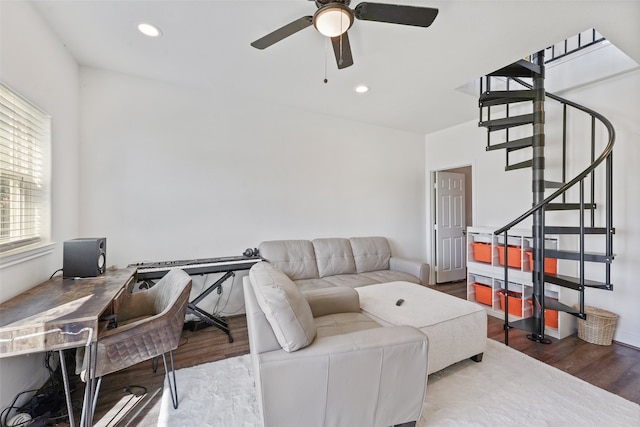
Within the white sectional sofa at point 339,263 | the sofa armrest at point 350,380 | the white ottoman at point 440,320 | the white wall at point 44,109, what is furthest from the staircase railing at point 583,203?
the white wall at point 44,109

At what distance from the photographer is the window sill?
1.58 meters

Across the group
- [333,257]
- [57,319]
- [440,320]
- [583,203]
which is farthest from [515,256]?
[57,319]

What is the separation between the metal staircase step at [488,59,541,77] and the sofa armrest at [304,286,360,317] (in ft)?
8.72

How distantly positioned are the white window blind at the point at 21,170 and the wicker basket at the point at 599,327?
4722mm

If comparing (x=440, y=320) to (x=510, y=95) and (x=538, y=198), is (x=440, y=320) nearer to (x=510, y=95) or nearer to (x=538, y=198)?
(x=538, y=198)

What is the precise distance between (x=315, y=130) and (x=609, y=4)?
9.56 feet

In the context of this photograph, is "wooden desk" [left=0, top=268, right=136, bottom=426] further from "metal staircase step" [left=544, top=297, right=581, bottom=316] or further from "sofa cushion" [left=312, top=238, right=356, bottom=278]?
"metal staircase step" [left=544, top=297, right=581, bottom=316]

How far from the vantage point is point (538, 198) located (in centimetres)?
271

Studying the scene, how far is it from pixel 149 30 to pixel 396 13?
1.89 m

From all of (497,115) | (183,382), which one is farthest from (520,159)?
(183,382)

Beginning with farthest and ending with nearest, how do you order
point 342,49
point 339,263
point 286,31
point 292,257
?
point 339,263 → point 292,257 → point 342,49 → point 286,31

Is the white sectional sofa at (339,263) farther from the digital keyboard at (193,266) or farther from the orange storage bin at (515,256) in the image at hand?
the orange storage bin at (515,256)

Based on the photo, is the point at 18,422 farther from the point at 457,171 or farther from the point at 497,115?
the point at 457,171

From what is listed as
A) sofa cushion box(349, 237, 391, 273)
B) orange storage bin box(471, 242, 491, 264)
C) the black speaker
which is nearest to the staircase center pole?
orange storage bin box(471, 242, 491, 264)
